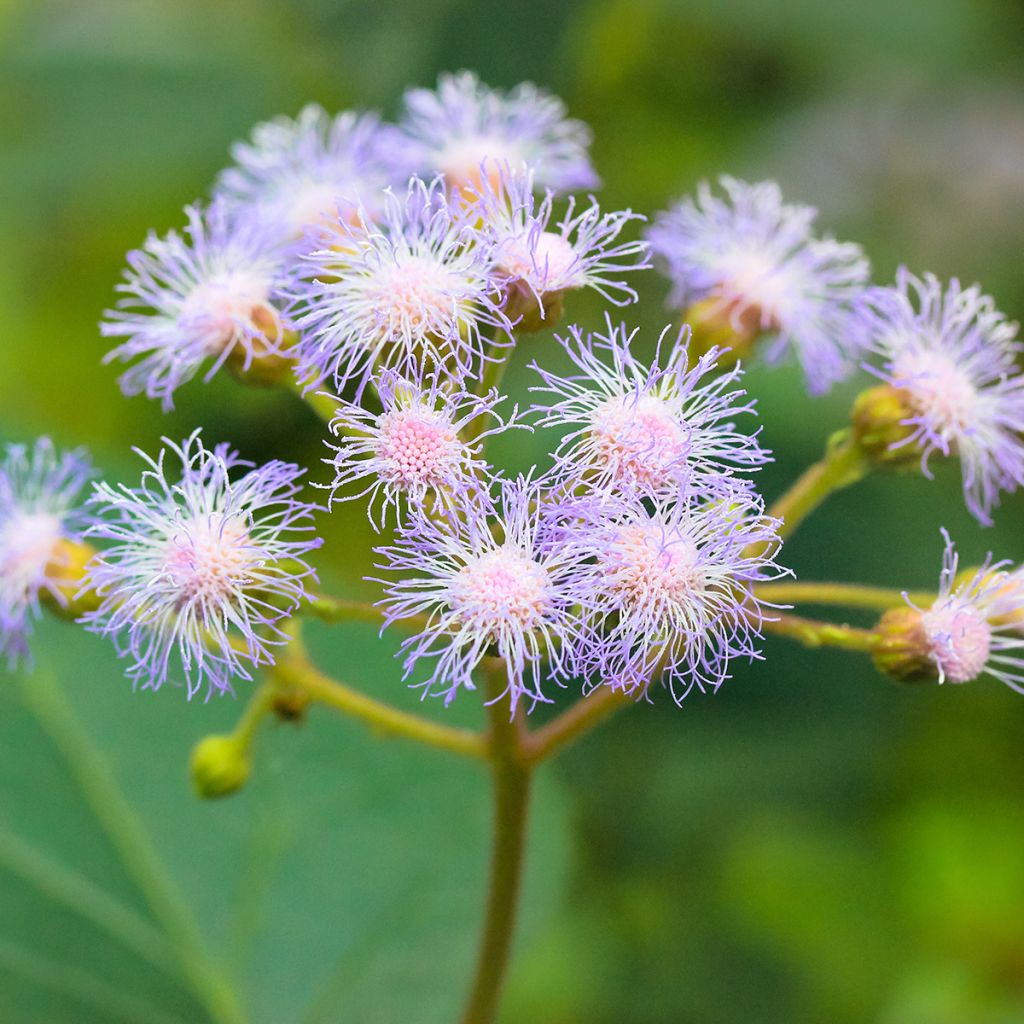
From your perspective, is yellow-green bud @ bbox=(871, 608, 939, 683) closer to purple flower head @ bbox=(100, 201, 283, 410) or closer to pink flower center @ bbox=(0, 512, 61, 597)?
purple flower head @ bbox=(100, 201, 283, 410)

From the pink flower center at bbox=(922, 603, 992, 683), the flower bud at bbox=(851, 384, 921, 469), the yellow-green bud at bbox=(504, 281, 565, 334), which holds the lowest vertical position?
the pink flower center at bbox=(922, 603, 992, 683)

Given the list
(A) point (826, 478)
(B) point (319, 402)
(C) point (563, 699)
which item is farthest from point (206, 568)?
(C) point (563, 699)

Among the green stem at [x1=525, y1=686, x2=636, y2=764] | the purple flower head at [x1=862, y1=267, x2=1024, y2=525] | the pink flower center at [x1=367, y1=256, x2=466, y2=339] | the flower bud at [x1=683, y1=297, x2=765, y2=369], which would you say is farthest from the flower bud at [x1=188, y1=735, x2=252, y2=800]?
the purple flower head at [x1=862, y1=267, x2=1024, y2=525]

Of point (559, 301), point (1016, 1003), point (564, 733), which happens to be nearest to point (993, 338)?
point (559, 301)

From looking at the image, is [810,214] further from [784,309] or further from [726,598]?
[726,598]

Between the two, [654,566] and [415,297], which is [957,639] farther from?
[415,297]

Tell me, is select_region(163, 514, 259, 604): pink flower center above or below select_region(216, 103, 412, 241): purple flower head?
below
